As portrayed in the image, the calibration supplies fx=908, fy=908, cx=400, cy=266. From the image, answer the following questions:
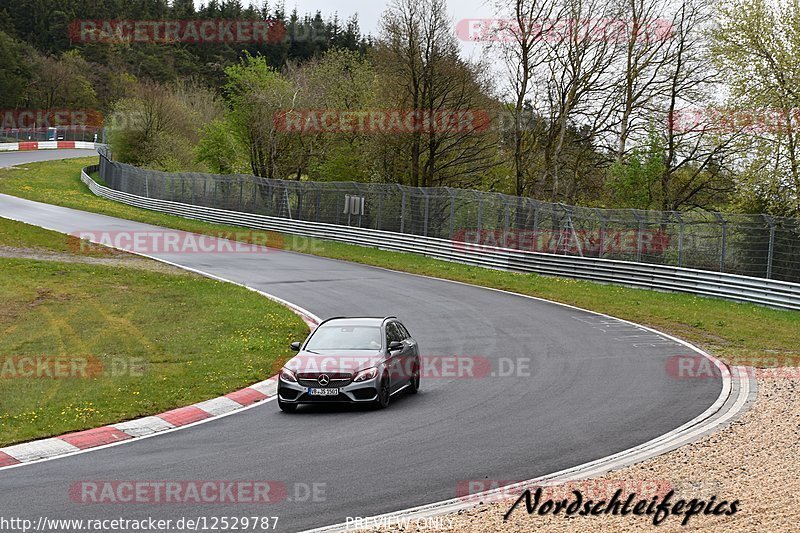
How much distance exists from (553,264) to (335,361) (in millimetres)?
20353

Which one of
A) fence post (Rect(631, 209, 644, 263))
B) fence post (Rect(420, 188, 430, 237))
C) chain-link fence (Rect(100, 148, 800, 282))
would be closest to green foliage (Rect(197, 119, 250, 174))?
chain-link fence (Rect(100, 148, 800, 282))

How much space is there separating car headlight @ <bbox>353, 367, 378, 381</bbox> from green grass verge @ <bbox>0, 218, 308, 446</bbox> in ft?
9.18

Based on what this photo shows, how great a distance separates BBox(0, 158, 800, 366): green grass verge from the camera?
2117 centimetres

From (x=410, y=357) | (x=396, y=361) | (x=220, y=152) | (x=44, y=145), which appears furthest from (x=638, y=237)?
(x=44, y=145)

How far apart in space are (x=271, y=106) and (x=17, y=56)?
69135 millimetres

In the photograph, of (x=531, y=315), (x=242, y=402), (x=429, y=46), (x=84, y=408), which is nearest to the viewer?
(x=84, y=408)

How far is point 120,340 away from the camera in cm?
1944

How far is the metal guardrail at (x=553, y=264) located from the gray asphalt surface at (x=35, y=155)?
36414 mm

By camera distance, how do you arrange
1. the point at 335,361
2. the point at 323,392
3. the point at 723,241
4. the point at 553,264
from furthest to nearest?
the point at 553,264 < the point at 723,241 < the point at 335,361 < the point at 323,392

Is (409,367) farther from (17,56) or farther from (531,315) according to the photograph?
(17,56)

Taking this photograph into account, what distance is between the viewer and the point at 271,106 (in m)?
56.5

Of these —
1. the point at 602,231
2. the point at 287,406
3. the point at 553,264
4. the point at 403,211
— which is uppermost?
Result: the point at 403,211

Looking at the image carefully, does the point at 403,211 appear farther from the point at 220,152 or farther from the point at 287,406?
the point at 220,152

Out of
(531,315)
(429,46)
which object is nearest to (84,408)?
(531,315)
